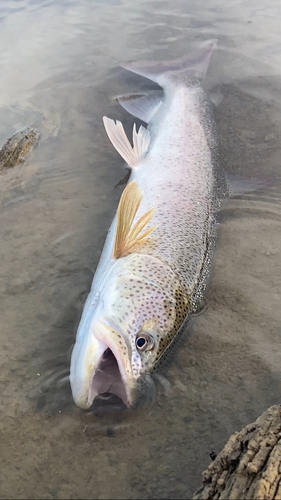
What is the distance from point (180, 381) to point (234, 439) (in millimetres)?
797

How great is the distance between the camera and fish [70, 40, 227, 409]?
2.71m

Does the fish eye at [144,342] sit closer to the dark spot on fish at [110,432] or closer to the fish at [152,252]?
the fish at [152,252]

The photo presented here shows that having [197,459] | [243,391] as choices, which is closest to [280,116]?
[243,391]

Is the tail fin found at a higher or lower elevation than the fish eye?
higher

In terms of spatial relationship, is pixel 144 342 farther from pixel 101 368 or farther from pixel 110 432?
pixel 110 432

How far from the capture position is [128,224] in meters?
3.35

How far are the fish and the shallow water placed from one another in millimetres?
170

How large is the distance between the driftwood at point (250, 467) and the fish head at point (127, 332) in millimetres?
757

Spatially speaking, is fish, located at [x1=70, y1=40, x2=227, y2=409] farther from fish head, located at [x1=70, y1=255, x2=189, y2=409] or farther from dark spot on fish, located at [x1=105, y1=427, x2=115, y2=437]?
dark spot on fish, located at [x1=105, y1=427, x2=115, y2=437]

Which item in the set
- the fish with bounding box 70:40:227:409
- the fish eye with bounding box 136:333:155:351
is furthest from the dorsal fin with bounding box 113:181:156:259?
the fish eye with bounding box 136:333:155:351

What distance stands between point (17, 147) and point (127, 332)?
2781mm

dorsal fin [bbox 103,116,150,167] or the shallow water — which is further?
dorsal fin [bbox 103,116,150,167]

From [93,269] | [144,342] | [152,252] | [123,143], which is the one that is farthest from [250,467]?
[123,143]

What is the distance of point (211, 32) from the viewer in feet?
24.1
